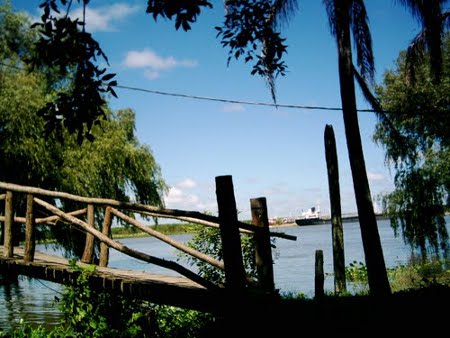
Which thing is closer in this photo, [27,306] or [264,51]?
[264,51]

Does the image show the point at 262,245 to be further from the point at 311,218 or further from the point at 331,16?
the point at 311,218

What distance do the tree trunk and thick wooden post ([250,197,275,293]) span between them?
4149 mm

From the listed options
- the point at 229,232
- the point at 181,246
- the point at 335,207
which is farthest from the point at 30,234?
the point at 335,207

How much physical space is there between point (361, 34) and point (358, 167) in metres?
3.00

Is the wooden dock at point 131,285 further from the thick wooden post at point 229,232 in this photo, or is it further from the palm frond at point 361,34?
the palm frond at point 361,34

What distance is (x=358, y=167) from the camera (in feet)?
31.8

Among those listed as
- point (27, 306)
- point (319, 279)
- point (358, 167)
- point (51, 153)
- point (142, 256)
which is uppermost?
point (51, 153)

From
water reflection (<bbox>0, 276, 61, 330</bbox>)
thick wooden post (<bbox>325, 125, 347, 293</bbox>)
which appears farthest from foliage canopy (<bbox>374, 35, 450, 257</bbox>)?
water reflection (<bbox>0, 276, 61, 330</bbox>)

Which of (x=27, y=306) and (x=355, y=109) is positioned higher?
(x=355, y=109)

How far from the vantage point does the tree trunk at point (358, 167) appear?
9.53 metres

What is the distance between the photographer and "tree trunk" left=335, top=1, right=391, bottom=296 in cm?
953

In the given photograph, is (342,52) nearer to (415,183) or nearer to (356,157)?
(356,157)

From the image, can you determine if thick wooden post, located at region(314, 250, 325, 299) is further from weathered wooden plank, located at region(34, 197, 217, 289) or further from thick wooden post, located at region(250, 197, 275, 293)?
weathered wooden plank, located at region(34, 197, 217, 289)

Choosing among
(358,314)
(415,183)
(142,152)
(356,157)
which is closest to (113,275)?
(358,314)
